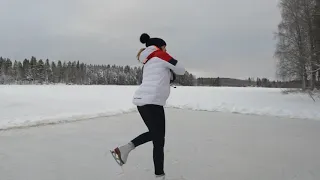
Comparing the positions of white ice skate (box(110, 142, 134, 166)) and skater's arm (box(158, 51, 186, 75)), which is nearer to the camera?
skater's arm (box(158, 51, 186, 75))

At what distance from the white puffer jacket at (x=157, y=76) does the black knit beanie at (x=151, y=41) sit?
0.09 metres

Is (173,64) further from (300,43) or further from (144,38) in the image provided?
(300,43)

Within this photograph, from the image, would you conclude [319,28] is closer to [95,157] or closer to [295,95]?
[295,95]

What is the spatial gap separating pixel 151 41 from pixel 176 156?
1.92 m

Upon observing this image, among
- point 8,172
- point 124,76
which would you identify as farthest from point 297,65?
point 124,76

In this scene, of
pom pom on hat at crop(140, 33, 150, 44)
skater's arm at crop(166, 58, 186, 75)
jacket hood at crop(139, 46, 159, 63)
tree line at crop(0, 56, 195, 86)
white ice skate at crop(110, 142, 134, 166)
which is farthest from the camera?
tree line at crop(0, 56, 195, 86)

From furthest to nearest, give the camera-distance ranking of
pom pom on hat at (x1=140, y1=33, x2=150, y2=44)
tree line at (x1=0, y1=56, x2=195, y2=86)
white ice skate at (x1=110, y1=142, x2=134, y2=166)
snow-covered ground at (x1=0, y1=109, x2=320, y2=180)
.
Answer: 1. tree line at (x1=0, y1=56, x2=195, y2=86)
2. snow-covered ground at (x1=0, y1=109, x2=320, y2=180)
3. white ice skate at (x1=110, y1=142, x2=134, y2=166)
4. pom pom on hat at (x1=140, y1=33, x2=150, y2=44)

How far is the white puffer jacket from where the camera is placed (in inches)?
100

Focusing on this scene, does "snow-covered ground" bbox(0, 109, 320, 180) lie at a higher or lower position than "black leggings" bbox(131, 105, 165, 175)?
lower

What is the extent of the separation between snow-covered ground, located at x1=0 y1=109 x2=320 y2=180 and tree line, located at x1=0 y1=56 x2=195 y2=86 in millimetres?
56810

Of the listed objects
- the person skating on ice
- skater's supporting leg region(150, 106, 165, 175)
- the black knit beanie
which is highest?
the black knit beanie

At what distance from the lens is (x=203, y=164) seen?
3605mm

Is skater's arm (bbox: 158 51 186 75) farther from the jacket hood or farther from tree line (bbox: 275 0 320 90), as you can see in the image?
Result: tree line (bbox: 275 0 320 90)

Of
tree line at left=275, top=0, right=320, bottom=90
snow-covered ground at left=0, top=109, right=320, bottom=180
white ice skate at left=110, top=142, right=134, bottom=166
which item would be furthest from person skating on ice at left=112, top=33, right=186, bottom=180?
tree line at left=275, top=0, right=320, bottom=90
